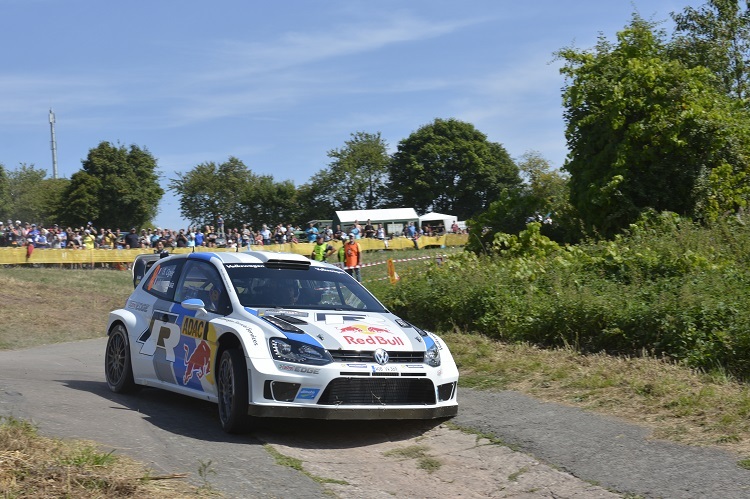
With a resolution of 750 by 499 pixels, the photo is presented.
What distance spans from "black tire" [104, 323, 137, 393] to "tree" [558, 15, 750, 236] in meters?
12.4

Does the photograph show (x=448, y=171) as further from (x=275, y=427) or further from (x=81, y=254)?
(x=275, y=427)

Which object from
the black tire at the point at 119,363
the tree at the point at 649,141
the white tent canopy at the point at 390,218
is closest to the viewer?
the black tire at the point at 119,363

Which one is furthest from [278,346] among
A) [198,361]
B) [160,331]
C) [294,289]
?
[160,331]

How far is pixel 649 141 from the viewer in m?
19.9

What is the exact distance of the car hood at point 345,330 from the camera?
7961mm

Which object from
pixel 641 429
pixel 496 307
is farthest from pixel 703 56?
pixel 641 429

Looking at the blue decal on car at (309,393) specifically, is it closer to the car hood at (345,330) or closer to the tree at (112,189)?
the car hood at (345,330)

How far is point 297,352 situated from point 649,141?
1419cm

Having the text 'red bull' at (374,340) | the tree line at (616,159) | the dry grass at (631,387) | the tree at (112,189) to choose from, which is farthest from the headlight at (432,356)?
the tree at (112,189)

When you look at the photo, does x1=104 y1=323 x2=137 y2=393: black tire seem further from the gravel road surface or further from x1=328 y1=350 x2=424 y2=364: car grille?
x1=328 y1=350 x2=424 y2=364: car grille

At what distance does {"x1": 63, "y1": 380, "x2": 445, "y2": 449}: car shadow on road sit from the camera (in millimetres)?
8047

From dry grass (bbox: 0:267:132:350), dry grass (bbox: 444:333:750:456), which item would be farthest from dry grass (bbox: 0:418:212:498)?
dry grass (bbox: 0:267:132:350)

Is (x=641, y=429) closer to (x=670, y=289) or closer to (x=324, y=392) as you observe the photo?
(x=324, y=392)

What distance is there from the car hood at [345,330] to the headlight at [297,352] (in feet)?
0.21
